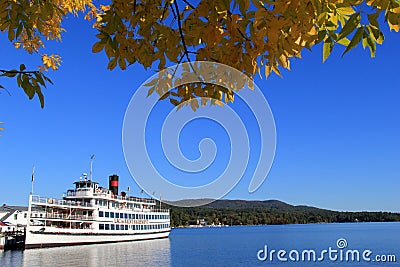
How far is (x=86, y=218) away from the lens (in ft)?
142

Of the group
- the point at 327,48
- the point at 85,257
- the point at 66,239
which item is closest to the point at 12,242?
the point at 66,239

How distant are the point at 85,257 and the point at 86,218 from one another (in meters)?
8.97

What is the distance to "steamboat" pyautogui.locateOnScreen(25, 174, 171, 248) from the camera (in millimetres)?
40406

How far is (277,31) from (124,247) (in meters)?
45.5

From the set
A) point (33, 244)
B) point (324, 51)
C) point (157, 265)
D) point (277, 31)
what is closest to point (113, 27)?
point (277, 31)

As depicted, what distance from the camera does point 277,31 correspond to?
1374 mm

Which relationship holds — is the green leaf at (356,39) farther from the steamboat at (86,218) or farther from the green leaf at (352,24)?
the steamboat at (86,218)

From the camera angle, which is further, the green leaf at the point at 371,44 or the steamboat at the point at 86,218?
the steamboat at the point at 86,218

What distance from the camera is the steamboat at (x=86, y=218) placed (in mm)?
40406

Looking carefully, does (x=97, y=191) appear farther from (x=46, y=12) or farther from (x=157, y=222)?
(x=46, y=12)

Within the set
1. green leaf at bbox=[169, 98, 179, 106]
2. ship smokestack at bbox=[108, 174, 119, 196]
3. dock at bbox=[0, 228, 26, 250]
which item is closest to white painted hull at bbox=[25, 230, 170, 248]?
dock at bbox=[0, 228, 26, 250]

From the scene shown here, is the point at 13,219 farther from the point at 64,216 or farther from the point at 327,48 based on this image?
the point at 327,48

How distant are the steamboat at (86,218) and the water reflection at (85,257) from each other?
1.11 m

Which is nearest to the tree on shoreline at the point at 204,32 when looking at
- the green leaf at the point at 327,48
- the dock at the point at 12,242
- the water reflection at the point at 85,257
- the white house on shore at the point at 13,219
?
the green leaf at the point at 327,48
